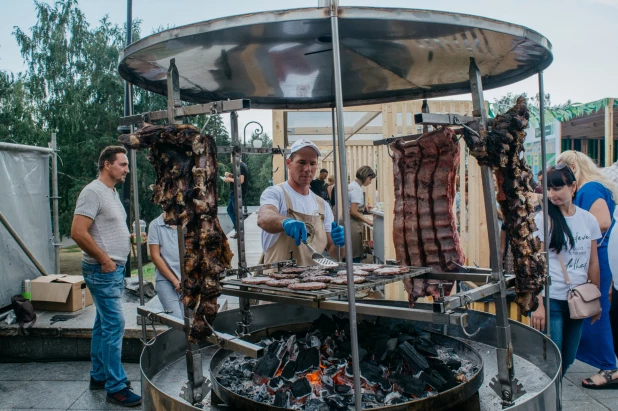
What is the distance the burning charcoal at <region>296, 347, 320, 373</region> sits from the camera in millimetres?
2715

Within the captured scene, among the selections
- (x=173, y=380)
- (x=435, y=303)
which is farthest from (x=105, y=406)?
(x=435, y=303)

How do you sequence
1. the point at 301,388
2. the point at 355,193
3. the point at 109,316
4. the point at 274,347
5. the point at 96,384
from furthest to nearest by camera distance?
the point at 355,193
the point at 96,384
the point at 109,316
the point at 274,347
the point at 301,388

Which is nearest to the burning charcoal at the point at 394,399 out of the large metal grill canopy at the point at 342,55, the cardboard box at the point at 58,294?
the large metal grill canopy at the point at 342,55

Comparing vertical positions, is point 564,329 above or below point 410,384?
below

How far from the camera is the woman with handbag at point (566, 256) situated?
407 centimetres

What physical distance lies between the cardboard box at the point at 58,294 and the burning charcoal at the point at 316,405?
509 cm

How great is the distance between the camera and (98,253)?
446 centimetres

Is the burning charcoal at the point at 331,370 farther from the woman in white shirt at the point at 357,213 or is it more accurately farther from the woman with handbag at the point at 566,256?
the woman in white shirt at the point at 357,213

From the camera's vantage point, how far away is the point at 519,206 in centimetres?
273

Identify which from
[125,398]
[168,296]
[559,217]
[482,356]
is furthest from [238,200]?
[559,217]

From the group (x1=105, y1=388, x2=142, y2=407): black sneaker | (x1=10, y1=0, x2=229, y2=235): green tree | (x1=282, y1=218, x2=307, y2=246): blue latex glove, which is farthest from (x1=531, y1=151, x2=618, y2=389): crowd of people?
(x1=10, y1=0, x2=229, y2=235): green tree

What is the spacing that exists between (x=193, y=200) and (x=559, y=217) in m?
3.28

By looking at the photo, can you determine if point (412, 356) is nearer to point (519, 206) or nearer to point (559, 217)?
point (519, 206)

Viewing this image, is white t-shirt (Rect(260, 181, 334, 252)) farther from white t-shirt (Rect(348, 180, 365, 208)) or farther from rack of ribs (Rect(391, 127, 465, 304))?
white t-shirt (Rect(348, 180, 365, 208))
